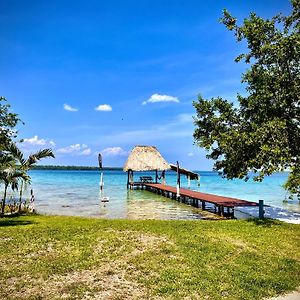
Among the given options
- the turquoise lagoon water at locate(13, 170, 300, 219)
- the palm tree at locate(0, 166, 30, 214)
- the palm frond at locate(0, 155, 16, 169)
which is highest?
the palm frond at locate(0, 155, 16, 169)

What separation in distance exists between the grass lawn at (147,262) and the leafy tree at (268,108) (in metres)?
2.82

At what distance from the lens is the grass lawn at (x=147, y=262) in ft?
22.4

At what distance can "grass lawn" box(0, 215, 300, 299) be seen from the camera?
22.4ft

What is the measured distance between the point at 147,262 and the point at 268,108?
9.06 meters

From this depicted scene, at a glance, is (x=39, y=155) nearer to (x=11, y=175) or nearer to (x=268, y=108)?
(x=11, y=175)

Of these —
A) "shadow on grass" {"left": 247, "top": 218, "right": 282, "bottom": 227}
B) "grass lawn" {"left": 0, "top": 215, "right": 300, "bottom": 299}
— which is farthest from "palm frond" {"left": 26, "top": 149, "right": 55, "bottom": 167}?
"shadow on grass" {"left": 247, "top": 218, "right": 282, "bottom": 227}

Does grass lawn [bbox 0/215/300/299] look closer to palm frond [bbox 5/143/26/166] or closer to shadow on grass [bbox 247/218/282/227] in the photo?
shadow on grass [bbox 247/218/282/227]

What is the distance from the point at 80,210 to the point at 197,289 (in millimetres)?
18437

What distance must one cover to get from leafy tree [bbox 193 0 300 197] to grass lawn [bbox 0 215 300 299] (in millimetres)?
2823

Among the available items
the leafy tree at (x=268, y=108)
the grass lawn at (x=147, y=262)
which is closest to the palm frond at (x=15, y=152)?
the grass lawn at (x=147, y=262)

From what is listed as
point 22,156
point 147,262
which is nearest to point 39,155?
point 22,156

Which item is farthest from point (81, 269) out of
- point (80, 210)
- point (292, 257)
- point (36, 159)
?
point (80, 210)

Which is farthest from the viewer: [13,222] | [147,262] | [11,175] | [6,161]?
[11,175]

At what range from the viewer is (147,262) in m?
8.46
